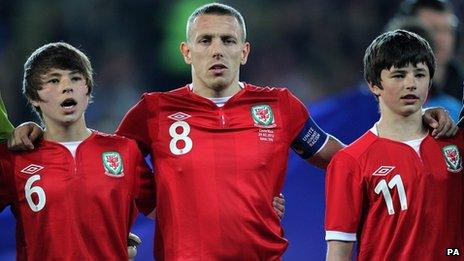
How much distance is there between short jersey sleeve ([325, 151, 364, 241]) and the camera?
4.26 metres

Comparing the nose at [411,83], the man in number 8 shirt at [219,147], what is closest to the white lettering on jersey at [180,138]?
the man in number 8 shirt at [219,147]

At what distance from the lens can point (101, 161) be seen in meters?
4.41

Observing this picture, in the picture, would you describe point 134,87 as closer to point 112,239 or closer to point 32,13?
point 32,13

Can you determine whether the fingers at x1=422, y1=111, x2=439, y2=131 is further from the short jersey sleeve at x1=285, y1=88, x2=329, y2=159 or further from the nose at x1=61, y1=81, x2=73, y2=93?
the nose at x1=61, y1=81, x2=73, y2=93

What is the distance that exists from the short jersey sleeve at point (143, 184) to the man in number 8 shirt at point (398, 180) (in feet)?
2.36

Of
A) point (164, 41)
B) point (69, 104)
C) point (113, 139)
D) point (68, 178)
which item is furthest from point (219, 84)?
point (164, 41)

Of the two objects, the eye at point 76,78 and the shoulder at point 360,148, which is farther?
the eye at point 76,78

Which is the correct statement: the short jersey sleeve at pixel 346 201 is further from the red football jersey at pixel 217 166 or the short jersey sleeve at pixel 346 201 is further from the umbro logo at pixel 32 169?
the umbro logo at pixel 32 169

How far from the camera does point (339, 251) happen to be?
14.0ft

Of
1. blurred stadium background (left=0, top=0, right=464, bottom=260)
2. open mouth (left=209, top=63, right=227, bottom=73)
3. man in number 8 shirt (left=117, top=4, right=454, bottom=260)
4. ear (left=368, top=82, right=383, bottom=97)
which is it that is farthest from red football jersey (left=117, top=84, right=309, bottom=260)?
blurred stadium background (left=0, top=0, right=464, bottom=260)

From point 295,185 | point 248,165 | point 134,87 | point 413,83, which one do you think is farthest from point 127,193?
point 134,87

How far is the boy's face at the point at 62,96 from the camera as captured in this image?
4.39 meters

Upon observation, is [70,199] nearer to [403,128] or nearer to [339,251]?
[339,251]

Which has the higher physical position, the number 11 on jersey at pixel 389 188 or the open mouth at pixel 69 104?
the open mouth at pixel 69 104
